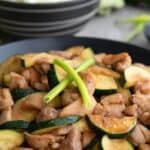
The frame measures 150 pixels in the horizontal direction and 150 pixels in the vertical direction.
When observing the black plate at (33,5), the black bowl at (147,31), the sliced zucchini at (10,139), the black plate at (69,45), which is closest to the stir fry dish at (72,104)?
the sliced zucchini at (10,139)

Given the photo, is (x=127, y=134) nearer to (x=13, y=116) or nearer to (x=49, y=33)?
(x=13, y=116)

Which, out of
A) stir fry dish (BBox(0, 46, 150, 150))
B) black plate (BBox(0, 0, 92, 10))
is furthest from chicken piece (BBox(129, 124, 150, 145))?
black plate (BBox(0, 0, 92, 10))

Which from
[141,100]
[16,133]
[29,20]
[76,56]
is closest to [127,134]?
[141,100]

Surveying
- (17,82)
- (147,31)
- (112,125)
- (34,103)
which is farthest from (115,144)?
(147,31)

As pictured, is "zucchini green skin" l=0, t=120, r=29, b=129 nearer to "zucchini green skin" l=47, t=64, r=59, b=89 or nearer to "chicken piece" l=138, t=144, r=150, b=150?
"zucchini green skin" l=47, t=64, r=59, b=89

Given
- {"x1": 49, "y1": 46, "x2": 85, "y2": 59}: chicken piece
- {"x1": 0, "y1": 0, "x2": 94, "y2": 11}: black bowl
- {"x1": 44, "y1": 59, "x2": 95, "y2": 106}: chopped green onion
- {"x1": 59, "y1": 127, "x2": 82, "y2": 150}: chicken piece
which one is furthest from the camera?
{"x1": 0, "y1": 0, "x2": 94, "y2": 11}: black bowl

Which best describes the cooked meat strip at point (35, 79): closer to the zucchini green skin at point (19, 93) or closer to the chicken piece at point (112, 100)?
the zucchini green skin at point (19, 93)

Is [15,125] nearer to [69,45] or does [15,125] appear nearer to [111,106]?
[111,106]
